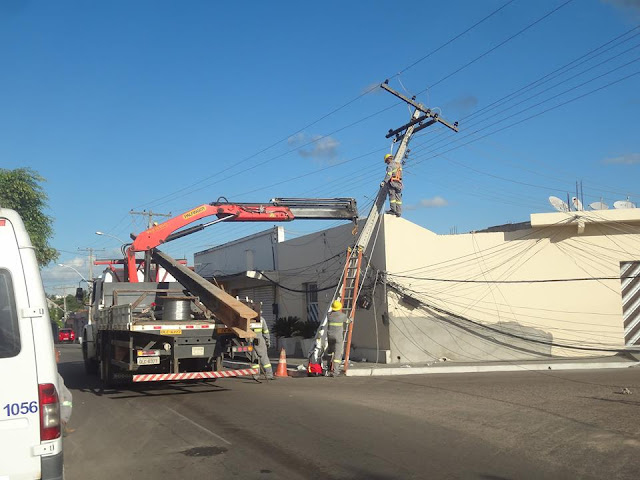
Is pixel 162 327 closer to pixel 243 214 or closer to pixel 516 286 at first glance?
pixel 243 214

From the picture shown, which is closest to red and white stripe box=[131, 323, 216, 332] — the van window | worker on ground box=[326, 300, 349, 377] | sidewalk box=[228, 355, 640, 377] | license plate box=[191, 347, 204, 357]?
license plate box=[191, 347, 204, 357]

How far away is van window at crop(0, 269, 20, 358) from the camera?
14.5 feet

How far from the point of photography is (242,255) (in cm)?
3164

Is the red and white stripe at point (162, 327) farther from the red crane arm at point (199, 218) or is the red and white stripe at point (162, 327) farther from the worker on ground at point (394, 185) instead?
the worker on ground at point (394, 185)

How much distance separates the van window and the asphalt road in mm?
2868

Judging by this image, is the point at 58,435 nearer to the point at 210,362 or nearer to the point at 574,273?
the point at 210,362

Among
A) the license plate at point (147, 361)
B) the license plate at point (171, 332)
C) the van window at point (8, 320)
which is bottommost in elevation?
the license plate at point (147, 361)

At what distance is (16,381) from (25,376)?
2.6 inches

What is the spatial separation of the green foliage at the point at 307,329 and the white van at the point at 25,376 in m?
18.3

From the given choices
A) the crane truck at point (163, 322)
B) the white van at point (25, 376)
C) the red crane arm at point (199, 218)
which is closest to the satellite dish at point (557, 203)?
the red crane arm at point (199, 218)

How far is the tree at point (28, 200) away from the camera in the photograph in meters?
23.7

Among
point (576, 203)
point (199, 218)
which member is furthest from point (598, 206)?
point (199, 218)

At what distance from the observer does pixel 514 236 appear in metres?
20.0

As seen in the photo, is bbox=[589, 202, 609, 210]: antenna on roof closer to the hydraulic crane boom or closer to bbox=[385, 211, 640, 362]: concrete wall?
bbox=[385, 211, 640, 362]: concrete wall
